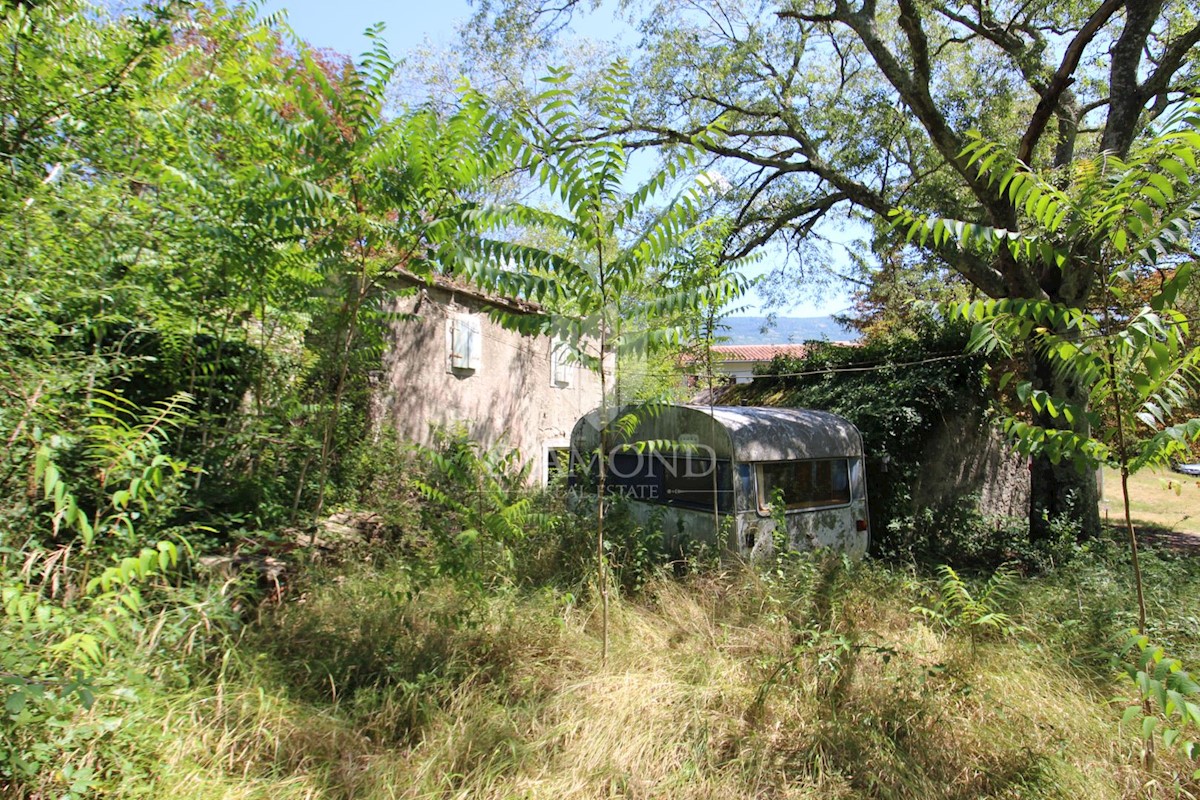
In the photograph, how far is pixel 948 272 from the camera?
14.4 meters

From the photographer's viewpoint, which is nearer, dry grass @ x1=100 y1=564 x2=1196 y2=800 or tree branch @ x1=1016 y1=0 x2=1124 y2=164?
dry grass @ x1=100 y1=564 x2=1196 y2=800

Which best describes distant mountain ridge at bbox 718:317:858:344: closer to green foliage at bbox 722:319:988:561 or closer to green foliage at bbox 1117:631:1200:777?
green foliage at bbox 722:319:988:561

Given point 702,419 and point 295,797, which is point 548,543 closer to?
point 702,419

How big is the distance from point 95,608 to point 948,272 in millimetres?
15883

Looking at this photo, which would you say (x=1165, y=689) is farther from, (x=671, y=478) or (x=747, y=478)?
(x=671, y=478)

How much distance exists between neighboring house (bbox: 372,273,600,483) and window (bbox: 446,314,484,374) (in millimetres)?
17

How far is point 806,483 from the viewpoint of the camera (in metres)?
7.23

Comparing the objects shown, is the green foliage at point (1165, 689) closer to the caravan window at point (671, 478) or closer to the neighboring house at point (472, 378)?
the caravan window at point (671, 478)

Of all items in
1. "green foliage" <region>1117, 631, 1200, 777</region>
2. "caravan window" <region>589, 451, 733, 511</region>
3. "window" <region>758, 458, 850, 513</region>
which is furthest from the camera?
"window" <region>758, 458, 850, 513</region>

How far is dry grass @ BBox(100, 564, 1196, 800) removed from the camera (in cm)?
310

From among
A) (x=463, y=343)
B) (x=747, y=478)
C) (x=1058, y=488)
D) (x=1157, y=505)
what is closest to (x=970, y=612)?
(x=747, y=478)

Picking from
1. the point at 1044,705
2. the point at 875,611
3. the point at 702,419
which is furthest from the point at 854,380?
the point at 1044,705

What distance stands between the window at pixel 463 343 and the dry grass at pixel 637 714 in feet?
20.1

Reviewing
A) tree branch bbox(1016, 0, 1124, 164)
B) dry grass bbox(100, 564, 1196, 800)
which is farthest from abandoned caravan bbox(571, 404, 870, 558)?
tree branch bbox(1016, 0, 1124, 164)
